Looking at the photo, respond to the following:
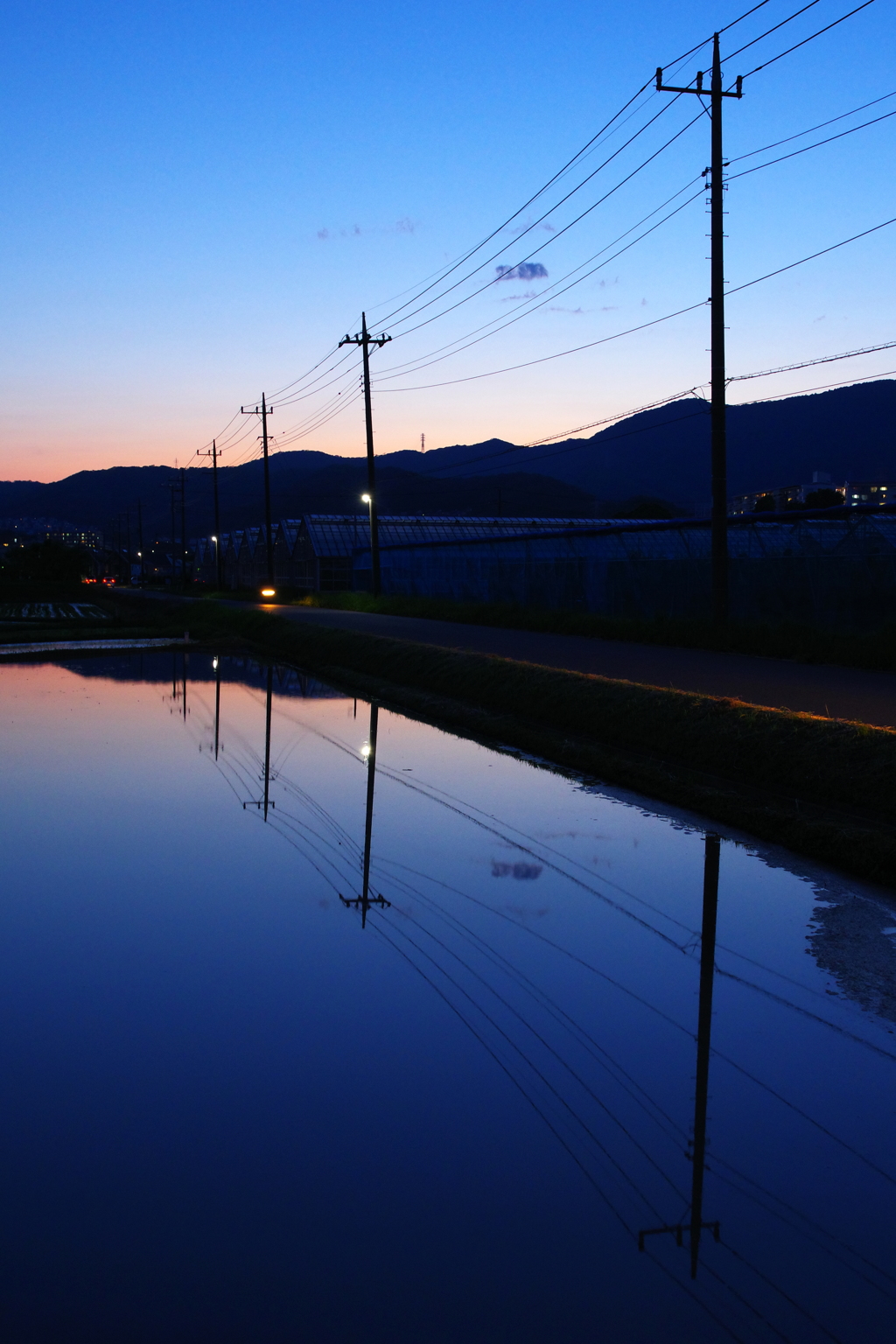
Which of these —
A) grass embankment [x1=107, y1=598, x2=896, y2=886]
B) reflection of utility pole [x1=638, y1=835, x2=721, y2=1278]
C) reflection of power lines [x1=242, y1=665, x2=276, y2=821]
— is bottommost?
reflection of utility pole [x1=638, y1=835, x2=721, y2=1278]

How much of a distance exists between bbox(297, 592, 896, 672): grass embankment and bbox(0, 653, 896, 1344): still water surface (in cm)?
1178

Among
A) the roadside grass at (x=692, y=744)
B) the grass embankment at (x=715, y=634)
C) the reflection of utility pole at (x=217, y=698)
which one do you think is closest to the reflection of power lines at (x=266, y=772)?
the reflection of utility pole at (x=217, y=698)

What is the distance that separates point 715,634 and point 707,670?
15.8 ft

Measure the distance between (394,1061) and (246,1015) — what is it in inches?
36.4

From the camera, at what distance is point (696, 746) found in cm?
1228

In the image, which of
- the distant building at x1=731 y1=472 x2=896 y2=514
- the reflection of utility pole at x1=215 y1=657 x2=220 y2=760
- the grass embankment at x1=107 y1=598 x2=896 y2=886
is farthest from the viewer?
the distant building at x1=731 y1=472 x2=896 y2=514

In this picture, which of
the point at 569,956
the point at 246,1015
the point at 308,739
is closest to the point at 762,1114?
the point at 569,956

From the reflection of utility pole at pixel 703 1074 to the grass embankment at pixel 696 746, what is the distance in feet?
4.26

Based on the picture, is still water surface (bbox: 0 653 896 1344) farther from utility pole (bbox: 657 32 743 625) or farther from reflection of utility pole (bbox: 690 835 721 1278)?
utility pole (bbox: 657 32 743 625)

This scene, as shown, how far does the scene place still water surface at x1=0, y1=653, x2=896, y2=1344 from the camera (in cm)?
343

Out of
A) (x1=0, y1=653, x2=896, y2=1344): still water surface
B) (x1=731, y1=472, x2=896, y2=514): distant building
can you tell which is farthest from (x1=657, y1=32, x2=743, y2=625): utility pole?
(x1=731, y1=472, x2=896, y2=514): distant building

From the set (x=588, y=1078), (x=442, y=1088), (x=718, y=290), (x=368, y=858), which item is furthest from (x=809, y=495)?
(x=442, y=1088)

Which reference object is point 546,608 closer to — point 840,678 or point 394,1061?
point 840,678

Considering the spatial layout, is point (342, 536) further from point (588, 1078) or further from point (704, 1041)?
point (588, 1078)
